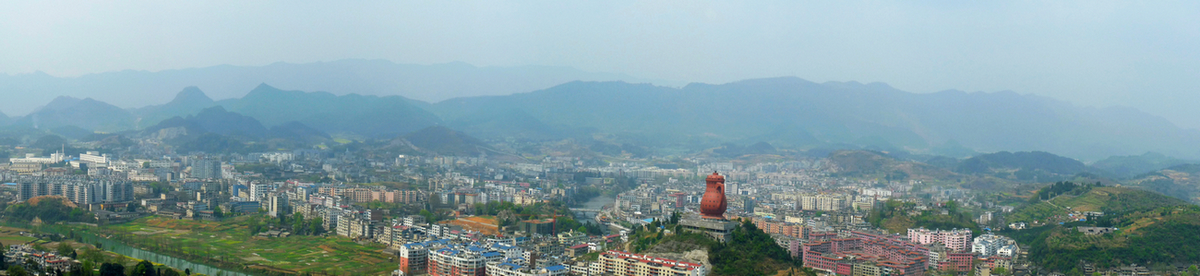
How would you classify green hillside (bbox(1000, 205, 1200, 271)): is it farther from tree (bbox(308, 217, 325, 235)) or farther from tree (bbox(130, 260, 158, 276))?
tree (bbox(308, 217, 325, 235))

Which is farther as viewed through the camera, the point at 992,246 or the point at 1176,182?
the point at 1176,182

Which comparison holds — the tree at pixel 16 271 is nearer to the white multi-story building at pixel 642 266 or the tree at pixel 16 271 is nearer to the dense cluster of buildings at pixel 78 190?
the white multi-story building at pixel 642 266

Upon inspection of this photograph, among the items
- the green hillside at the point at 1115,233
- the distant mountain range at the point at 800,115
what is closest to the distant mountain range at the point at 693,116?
the distant mountain range at the point at 800,115

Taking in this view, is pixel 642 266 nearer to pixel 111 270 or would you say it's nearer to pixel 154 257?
pixel 111 270

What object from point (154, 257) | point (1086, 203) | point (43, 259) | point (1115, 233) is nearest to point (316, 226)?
point (154, 257)

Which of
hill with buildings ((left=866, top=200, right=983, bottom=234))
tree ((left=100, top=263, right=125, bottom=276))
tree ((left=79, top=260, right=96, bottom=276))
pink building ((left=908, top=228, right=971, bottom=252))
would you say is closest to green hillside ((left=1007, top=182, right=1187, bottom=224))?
hill with buildings ((left=866, top=200, right=983, bottom=234))
